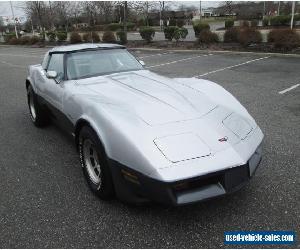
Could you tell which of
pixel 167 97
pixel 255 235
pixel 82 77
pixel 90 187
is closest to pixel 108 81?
pixel 82 77

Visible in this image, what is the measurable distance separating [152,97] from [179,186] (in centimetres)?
122

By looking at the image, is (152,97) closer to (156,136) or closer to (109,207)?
(156,136)

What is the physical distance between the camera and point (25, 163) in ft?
14.1

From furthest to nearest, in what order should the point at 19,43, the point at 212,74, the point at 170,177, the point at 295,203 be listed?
the point at 19,43 < the point at 212,74 < the point at 295,203 < the point at 170,177

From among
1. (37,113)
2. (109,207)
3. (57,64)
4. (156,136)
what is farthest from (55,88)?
(156,136)

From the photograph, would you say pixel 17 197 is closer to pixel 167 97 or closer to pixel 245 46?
pixel 167 97

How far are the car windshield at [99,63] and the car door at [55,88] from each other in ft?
0.48

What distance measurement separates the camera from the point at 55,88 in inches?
171

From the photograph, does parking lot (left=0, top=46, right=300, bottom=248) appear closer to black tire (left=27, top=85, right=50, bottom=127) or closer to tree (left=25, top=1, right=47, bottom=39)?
black tire (left=27, top=85, right=50, bottom=127)

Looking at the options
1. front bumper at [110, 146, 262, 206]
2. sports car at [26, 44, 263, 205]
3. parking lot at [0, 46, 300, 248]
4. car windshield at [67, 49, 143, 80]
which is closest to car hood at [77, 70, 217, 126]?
sports car at [26, 44, 263, 205]

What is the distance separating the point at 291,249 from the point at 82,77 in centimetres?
304

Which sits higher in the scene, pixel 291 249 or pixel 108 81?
pixel 108 81

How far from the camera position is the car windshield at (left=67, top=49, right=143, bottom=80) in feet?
14.5

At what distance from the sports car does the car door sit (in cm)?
3
